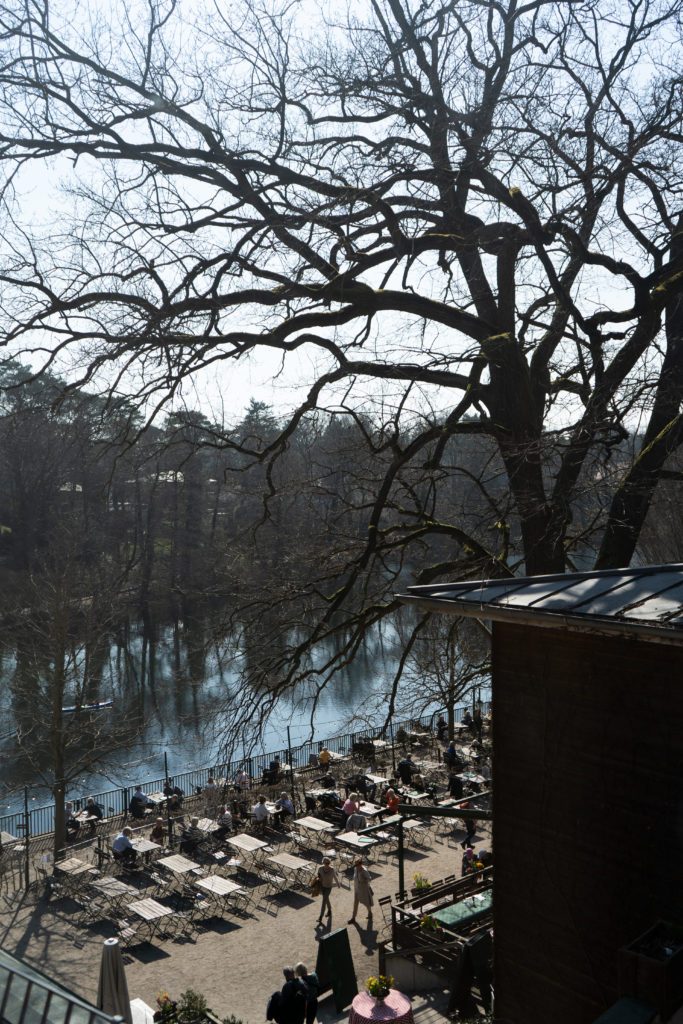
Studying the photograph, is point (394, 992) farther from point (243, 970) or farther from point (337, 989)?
point (243, 970)

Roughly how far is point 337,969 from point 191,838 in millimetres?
7266

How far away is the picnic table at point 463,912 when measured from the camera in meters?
13.4

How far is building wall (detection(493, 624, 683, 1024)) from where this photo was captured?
5.76m

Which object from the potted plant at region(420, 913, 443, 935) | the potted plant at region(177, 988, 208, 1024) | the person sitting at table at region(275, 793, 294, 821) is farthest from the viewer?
the person sitting at table at region(275, 793, 294, 821)

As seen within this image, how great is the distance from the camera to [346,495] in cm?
1099

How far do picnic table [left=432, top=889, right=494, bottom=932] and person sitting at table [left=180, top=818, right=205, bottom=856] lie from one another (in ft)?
23.3

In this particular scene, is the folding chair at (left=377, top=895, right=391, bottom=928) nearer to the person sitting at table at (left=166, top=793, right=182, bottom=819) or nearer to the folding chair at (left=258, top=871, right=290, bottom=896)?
the folding chair at (left=258, top=871, right=290, bottom=896)

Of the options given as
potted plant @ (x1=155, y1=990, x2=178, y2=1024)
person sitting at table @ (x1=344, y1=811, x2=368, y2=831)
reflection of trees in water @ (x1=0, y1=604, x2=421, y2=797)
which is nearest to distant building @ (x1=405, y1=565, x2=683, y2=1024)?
potted plant @ (x1=155, y1=990, x2=178, y2=1024)

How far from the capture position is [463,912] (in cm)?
1371

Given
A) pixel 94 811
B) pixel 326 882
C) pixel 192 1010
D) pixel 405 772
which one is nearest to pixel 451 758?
pixel 405 772

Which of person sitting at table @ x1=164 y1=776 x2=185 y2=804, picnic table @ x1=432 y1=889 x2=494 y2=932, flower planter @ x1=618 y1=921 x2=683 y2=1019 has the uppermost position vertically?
flower planter @ x1=618 y1=921 x2=683 y2=1019

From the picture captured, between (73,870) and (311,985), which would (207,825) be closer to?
(73,870)

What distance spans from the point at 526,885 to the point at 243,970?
9091mm

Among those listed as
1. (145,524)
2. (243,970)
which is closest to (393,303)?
(243,970)
